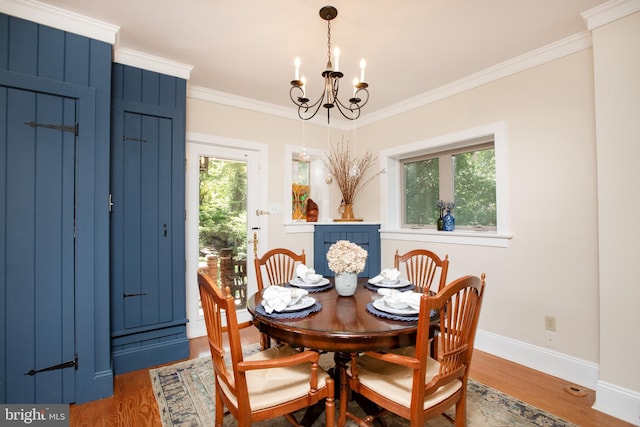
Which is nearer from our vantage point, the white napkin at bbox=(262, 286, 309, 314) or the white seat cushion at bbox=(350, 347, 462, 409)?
the white seat cushion at bbox=(350, 347, 462, 409)

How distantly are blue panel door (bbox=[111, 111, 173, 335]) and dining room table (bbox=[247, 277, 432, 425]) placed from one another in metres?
1.29

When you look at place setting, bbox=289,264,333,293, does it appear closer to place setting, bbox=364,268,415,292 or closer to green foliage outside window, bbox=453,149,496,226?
place setting, bbox=364,268,415,292

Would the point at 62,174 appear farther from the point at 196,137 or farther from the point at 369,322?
the point at 369,322

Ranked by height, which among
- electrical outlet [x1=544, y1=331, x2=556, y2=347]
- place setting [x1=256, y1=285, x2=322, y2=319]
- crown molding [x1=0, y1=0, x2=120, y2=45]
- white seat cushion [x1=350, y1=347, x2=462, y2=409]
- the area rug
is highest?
crown molding [x1=0, y1=0, x2=120, y2=45]

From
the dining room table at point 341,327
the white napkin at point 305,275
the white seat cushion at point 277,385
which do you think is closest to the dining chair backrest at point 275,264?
the white napkin at point 305,275

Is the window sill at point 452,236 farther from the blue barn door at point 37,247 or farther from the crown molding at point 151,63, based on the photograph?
the blue barn door at point 37,247

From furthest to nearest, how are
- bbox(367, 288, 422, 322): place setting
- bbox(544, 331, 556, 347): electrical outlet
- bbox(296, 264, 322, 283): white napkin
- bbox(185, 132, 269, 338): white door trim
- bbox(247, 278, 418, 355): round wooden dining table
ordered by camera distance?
bbox(185, 132, 269, 338): white door trim → bbox(544, 331, 556, 347): electrical outlet → bbox(296, 264, 322, 283): white napkin → bbox(367, 288, 422, 322): place setting → bbox(247, 278, 418, 355): round wooden dining table

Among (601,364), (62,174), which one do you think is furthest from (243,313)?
(601,364)

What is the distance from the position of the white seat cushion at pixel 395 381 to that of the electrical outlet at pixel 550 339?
1426 millimetres

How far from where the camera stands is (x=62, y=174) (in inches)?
78.0

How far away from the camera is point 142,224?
2535mm

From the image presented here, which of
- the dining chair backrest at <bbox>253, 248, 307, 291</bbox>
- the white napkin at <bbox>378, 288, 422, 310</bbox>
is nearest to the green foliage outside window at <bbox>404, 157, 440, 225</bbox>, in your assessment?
the dining chair backrest at <bbox>253, 248, 307, 291</bbox>

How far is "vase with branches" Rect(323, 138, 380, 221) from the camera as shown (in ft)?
12.9

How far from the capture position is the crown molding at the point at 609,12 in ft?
6.12
